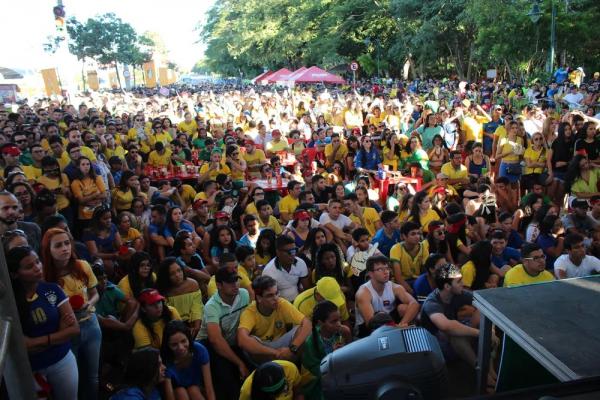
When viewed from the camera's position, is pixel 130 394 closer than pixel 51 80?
Yes

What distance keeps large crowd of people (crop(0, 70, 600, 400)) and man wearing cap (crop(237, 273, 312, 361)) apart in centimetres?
1

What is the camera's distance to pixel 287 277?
17.8 feet

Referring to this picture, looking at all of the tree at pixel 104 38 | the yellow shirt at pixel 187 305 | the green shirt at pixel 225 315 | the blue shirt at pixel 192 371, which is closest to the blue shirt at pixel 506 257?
the green shirt at pixel 225 315

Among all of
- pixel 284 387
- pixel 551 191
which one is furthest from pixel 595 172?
pixel 284 387

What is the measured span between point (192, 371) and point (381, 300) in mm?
1824

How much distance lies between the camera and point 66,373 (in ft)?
11.6

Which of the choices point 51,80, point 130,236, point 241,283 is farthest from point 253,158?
point 51,80

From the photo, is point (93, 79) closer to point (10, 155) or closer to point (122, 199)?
point (10, 155)

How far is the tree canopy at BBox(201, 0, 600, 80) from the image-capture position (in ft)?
73.7

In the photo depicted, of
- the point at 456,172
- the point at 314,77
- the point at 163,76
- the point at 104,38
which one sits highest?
the point at 104,38

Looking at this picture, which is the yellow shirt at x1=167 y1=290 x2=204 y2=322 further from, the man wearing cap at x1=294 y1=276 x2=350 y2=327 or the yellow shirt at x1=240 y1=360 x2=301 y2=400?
the yellow shirt at x1=240 y1=360 x2=301 y2=400

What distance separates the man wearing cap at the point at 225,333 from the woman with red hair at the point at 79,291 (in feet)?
2.91

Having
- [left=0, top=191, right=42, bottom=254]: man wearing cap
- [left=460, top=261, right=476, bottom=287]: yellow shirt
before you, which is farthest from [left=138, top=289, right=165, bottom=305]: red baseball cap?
[left=460, top=261, right=476, bottom=287]: yellow shirt

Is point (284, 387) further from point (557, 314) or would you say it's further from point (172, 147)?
point (172, 147)
